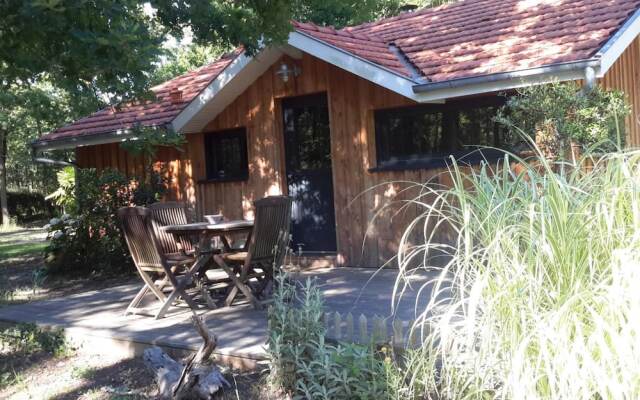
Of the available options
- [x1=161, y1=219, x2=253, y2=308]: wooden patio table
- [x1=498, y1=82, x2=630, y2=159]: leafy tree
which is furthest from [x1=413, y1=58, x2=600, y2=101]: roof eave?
[x1=161, y1=219, x2=253, y2=308]: wooden patio table

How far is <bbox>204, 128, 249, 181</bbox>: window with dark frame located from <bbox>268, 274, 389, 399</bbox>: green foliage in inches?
284

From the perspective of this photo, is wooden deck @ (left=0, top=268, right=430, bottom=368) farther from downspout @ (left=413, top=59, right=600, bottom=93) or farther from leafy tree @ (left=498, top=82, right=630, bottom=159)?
downspout @ (left=413, top=59, right=600, bottom=93)

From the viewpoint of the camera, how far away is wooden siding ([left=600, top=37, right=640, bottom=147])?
9.76 metres

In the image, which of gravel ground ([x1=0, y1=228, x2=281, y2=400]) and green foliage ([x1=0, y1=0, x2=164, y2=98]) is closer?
gravel ground ([x1=0, y1=228, x2=281, y2=400])

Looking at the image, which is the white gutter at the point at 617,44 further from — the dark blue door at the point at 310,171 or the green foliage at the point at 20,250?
the green foliage at the point at 20,250

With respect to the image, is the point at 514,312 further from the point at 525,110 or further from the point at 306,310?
the point at 525,110

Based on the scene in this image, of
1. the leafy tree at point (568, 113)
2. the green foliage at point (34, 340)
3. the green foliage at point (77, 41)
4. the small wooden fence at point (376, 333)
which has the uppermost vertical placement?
the green foliage at point (77, 41)

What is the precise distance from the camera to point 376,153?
1013 cm

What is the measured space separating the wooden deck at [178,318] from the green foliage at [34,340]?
0.12 meters

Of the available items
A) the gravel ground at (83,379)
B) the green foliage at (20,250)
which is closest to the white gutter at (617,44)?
the gravel ground at (83,379)

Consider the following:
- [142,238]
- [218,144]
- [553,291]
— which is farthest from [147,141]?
[553,291]

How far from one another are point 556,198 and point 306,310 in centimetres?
194

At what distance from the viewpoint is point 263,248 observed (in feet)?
24.1

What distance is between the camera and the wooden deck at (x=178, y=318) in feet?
19.5
